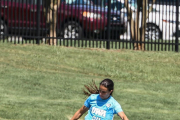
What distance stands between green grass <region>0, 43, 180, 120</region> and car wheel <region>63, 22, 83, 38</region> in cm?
66

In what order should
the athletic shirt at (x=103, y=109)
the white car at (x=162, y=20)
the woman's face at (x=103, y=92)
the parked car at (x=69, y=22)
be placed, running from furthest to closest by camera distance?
1. the white car at (x=162, y=20)
2. the parked car at (x=69, y=22)
3. the athletic shirt at (x=103, y=109)
4. the woman's face at (x=103, y=92)

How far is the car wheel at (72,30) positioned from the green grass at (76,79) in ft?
2.18

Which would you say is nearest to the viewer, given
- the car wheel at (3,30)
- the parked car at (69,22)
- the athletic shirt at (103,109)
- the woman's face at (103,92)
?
the woman's face at (103,92)

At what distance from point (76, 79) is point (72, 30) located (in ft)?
14.9

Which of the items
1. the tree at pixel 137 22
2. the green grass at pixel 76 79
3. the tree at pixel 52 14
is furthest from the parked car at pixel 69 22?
the green grass at pixel 76 79

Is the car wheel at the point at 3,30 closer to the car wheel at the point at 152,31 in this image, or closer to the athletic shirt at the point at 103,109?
the car wheel at the point at 152,31

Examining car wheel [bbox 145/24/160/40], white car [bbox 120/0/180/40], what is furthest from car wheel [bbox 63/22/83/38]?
car wheel [bbox 145/24/160/40]

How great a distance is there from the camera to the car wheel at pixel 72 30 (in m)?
16.5

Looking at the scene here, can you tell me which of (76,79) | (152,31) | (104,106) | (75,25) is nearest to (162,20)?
(152,31)

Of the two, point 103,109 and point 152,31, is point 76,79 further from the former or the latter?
point 103,109

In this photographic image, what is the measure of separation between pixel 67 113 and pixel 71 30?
710 cm

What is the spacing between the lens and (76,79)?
12.6 metres

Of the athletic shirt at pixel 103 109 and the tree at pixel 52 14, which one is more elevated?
the tree at pixel 52 14

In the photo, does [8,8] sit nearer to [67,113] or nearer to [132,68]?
[132,68]
